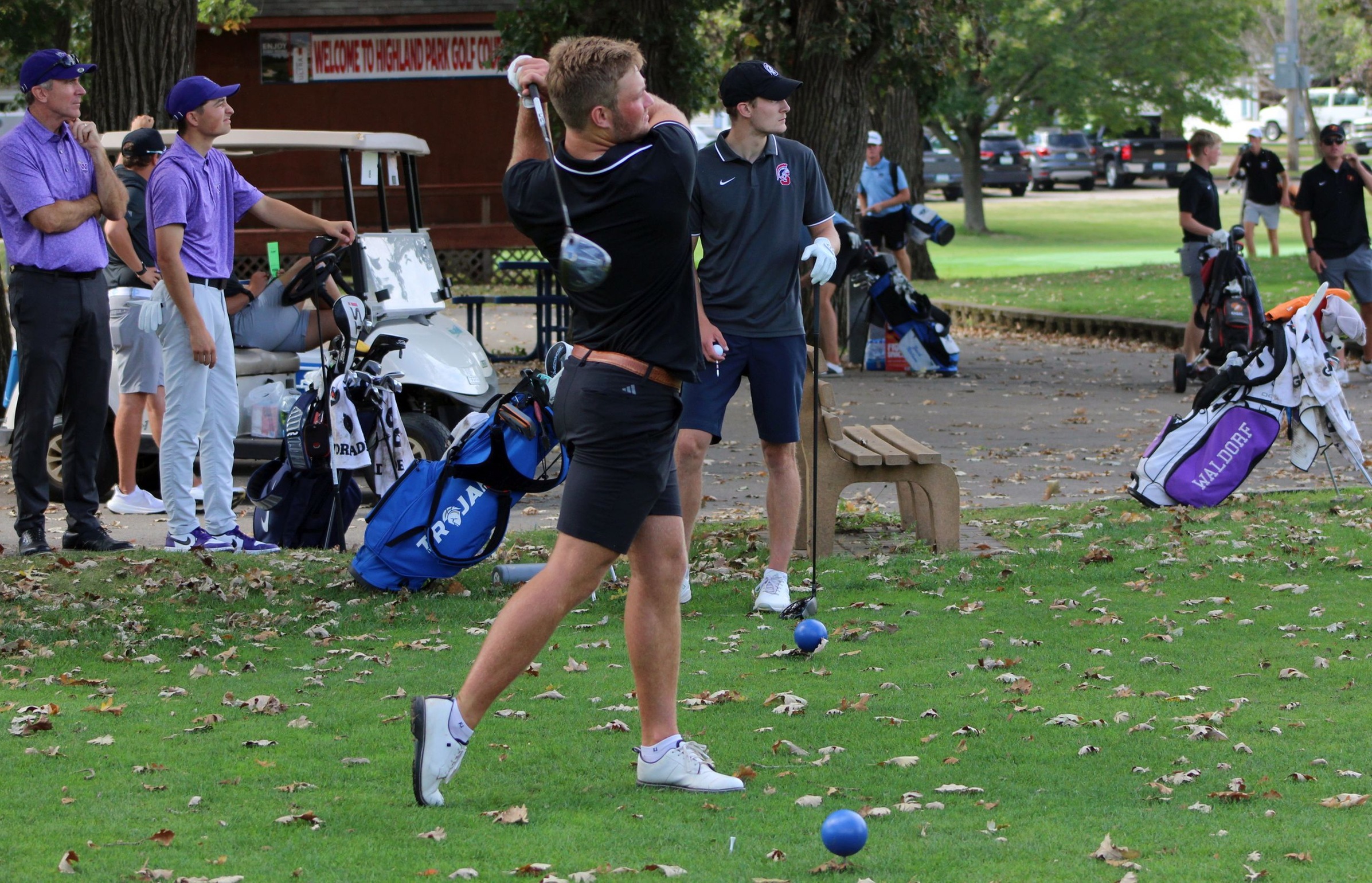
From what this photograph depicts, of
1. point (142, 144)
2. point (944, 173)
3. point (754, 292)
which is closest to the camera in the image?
point (754, 292)

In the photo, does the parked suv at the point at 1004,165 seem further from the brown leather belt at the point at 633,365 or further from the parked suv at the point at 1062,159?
the brown leather belt at the point at 633,365

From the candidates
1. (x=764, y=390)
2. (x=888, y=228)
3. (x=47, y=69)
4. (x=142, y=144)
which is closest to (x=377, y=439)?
(x=142, y=144)

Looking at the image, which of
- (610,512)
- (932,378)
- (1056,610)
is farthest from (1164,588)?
(932,378)

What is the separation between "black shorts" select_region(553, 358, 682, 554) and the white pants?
3.74m

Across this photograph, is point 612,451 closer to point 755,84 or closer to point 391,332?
point 755,84

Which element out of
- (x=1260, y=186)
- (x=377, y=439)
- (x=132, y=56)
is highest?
(x=132, y=56)

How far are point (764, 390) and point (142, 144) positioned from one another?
395cm

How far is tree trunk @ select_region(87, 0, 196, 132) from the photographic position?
1206 cm

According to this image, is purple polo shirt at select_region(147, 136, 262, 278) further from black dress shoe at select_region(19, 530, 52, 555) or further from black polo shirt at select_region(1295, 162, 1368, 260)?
black polo shirt at select_region(1295, 162, 1368, 260)

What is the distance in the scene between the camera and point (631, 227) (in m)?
4.36

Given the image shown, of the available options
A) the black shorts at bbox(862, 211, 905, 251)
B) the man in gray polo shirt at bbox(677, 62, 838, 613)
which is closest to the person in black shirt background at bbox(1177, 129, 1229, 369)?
the black shorts at bbox(862, 211, 905, 251)

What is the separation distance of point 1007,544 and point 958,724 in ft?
10.0

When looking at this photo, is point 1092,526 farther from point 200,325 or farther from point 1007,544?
point 200,325

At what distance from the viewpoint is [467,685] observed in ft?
14.6
